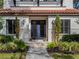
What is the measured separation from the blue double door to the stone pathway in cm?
402

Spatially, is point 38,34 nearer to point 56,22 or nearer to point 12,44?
point 56,22

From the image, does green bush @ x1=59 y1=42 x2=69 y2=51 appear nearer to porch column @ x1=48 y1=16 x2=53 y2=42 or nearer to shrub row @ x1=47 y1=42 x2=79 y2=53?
shrub row @ x1=47 y1=42 x2=79 y2=53

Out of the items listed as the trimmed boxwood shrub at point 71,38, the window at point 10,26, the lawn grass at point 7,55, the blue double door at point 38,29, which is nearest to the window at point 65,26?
the trimmed boxwood shrub at point 71,38

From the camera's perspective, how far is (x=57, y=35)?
3156 centimetres

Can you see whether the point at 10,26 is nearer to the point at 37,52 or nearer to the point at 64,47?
the point at 37,52

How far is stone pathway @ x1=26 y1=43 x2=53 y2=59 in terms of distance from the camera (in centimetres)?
2435

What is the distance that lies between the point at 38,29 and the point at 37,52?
9.35 meters

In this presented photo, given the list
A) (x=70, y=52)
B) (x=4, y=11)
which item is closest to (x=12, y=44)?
(x=70, y=52)

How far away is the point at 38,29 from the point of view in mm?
35969

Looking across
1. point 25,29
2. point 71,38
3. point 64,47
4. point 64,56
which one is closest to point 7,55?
point 64,56

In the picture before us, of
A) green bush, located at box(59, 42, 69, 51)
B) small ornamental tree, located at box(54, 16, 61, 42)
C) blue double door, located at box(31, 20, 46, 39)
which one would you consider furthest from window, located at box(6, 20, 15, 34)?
green bush, located at box(59, 42, 69, 51)

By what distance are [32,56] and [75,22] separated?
426 inches

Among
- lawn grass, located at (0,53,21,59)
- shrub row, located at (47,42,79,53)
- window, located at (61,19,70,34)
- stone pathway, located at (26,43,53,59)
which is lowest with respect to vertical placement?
stone pathway, located at (26,43,53,59)

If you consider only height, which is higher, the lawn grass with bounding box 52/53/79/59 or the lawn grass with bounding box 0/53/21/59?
the lawn grass with bounding box 0/53/21/59
